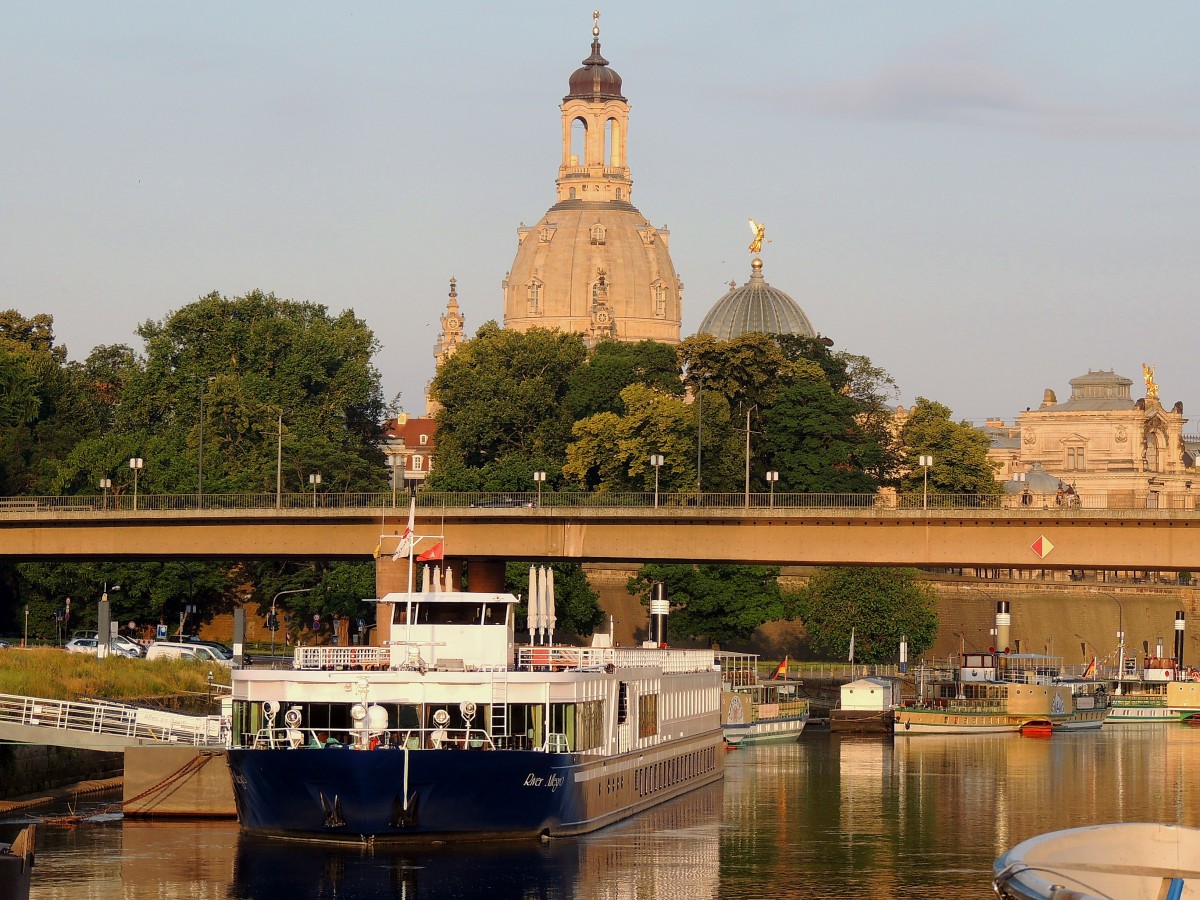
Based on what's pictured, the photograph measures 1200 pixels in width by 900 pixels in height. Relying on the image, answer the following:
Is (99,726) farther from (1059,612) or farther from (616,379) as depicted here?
(1059,612)

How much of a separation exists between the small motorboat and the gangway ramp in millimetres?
32832

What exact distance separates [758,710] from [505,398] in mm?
73334

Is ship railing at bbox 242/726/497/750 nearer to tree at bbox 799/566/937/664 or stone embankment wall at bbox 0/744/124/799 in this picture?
stone embankment wall at bbox 0/744/124/799

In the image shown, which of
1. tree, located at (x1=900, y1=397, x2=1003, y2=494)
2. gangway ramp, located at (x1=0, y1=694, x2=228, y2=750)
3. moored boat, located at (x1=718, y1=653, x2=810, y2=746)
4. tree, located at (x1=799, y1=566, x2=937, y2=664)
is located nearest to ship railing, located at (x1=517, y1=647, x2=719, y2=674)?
gangway ramp, located at (x1=0, y1=694, x2=228, y2=750)

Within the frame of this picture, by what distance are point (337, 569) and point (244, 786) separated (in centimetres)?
7527

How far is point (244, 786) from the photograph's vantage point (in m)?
49.4

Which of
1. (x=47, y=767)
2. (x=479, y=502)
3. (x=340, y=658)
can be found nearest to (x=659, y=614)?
(x=47, y=767)

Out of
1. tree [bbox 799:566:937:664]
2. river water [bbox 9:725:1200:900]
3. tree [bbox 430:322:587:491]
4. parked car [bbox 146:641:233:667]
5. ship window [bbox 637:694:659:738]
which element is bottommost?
river water [bbox 9:725:1200:900]

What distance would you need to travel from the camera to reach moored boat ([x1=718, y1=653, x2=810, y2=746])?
3499 inches

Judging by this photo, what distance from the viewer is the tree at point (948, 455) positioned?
146625 mm

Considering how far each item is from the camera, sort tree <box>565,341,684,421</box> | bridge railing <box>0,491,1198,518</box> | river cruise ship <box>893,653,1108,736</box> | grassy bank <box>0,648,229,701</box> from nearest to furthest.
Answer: grassy bank <box>0,648,229,701</box> → bridge railing <box>0,491,1198,518</box> → river cruise ship <box>893,653,1108,736</box> → tree <box>565,341,684,421</box>

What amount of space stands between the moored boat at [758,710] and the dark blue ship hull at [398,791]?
36429 millimetres

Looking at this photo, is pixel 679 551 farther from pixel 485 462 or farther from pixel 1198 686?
pixel 485 462

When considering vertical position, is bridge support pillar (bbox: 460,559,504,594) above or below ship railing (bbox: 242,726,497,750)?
above
